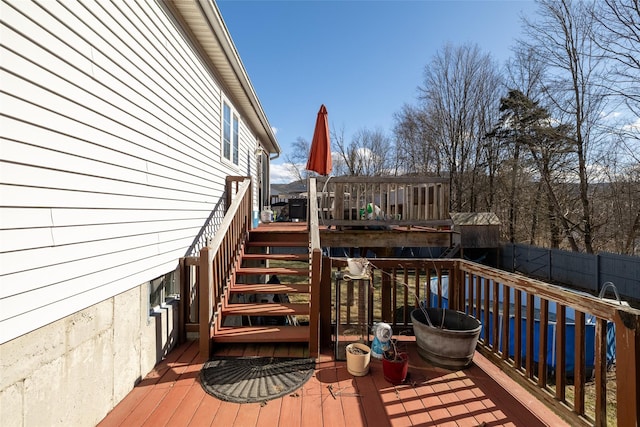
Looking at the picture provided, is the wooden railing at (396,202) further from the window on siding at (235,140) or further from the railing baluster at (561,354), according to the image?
the railing baluster at (561,354)

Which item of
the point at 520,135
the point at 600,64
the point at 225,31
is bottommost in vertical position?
the point at 225,31

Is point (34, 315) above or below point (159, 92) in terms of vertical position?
below

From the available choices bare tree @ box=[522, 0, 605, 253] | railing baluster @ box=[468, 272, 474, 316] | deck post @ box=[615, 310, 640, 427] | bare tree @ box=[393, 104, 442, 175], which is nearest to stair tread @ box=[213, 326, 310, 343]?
railing baluster @ box=[468, 272, 474, 316]

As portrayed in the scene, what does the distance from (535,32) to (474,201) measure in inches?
359

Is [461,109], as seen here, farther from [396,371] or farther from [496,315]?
[396,371]

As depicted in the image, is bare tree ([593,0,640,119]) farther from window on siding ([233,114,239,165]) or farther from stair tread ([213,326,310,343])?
stair tread ([213,326,310,343])

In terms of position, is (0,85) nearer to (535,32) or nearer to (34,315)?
(34,315)

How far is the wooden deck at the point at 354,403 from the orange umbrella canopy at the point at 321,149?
4014 mm

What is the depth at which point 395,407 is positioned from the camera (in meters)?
2.33

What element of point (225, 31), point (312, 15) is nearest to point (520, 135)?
point (312, 15)

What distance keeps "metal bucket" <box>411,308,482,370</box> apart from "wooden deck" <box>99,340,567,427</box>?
11cm

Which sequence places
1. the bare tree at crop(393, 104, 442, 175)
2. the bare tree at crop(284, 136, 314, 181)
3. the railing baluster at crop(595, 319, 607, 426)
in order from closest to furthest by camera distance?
the railing baluster at crop(595, 319, 607, 426) < the bare tree at crop(393, 104, 442, 175) < the bare tree at crop(284, 136, 314, 181)

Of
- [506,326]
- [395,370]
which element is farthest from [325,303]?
[506,326]

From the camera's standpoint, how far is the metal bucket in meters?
2.79
